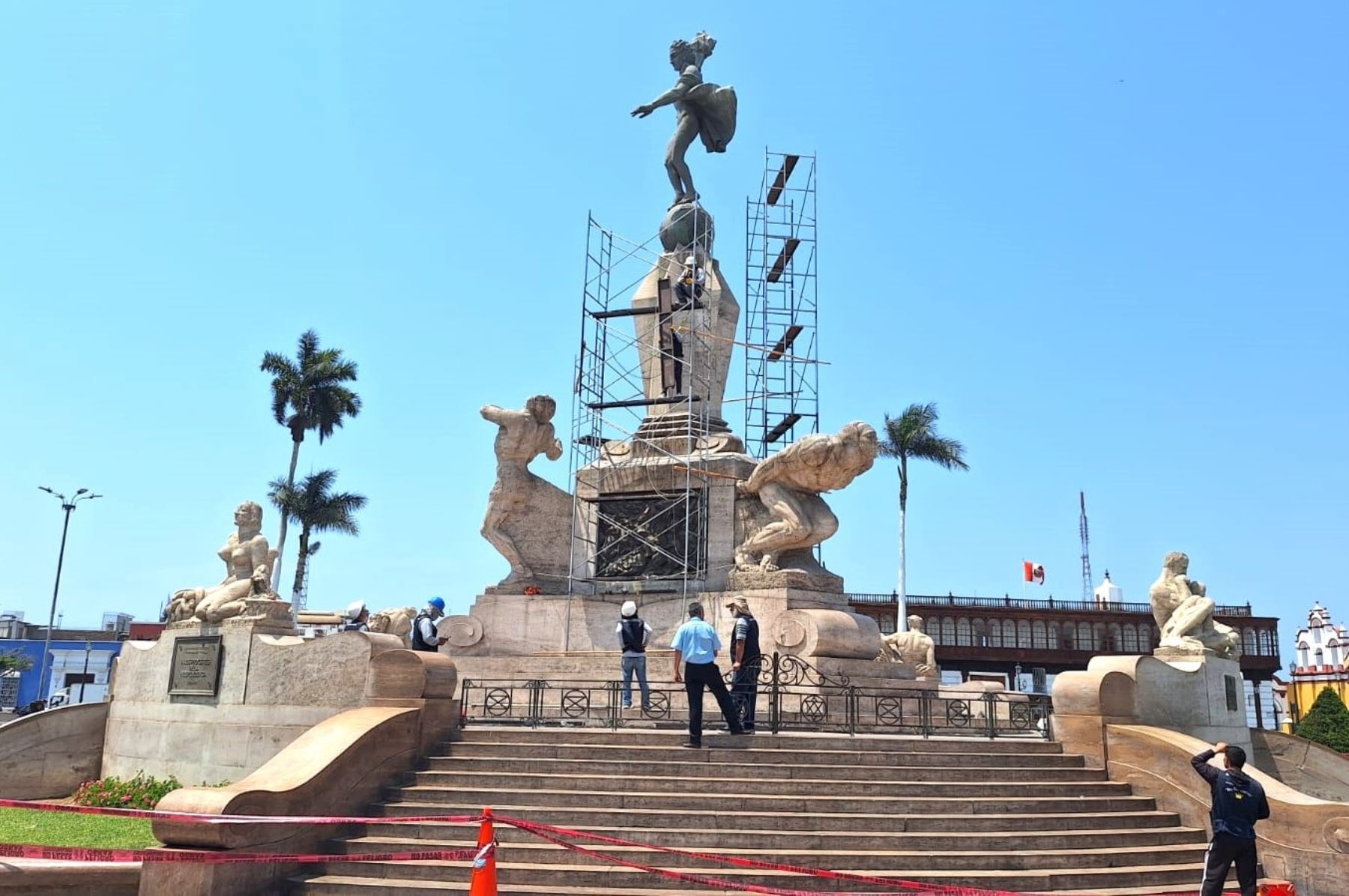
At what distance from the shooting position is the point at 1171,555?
1452 cm

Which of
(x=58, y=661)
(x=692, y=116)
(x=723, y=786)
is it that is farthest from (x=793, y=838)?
(x=58, y=661)

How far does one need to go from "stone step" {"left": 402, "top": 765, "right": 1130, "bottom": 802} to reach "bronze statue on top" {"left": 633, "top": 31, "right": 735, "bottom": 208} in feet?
43.1

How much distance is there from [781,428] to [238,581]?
12177mm

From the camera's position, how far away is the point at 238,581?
45.4ft

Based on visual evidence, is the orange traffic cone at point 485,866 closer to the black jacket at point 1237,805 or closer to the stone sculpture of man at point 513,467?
the black jacket at point 1237,805

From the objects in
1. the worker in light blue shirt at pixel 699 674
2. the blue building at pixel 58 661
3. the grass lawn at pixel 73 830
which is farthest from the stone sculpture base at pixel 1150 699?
the blue building at pixel 58 661

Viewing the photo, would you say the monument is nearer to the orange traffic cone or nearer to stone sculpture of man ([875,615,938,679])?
stone sculpture of man ([875,615,938,679])

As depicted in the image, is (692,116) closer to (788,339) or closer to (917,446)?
(788,339)

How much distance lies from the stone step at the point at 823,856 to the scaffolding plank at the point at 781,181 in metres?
21.3

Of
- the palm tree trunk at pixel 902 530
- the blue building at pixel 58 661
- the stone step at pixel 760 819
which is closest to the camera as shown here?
the stone step at pixel 760 819

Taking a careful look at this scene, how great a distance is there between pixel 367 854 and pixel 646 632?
4717 mm

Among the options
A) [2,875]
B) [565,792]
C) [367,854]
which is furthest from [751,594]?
[2,875]

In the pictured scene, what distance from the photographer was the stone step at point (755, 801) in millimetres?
9617

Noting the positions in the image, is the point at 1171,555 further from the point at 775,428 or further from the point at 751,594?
the point at 775,428
